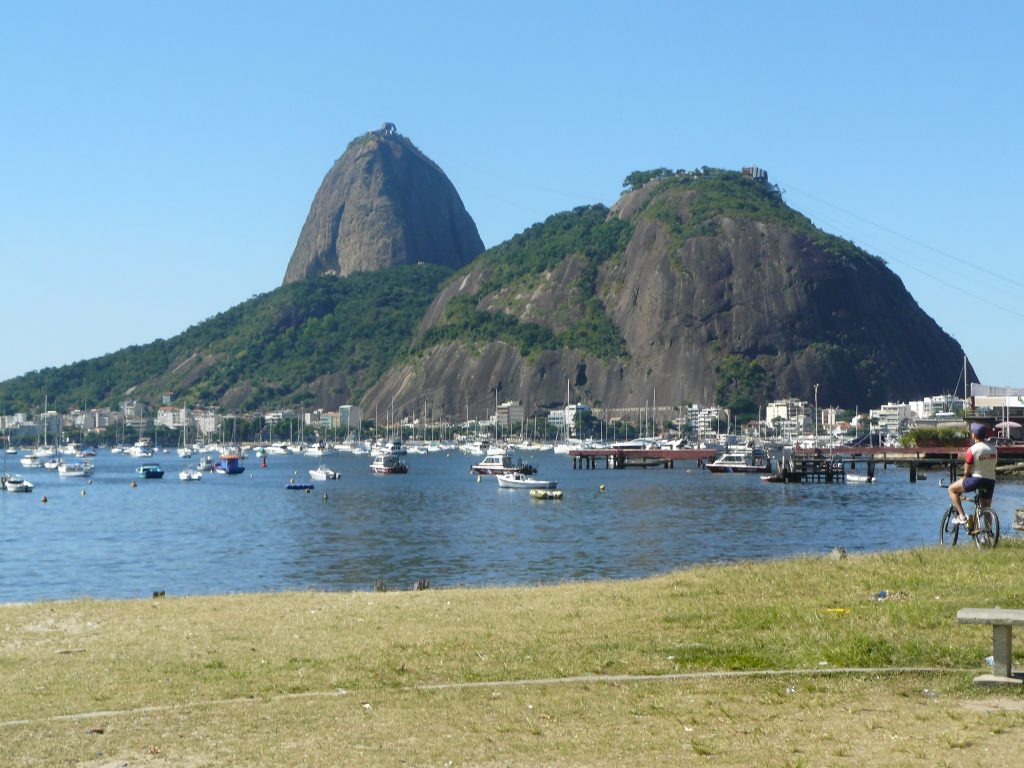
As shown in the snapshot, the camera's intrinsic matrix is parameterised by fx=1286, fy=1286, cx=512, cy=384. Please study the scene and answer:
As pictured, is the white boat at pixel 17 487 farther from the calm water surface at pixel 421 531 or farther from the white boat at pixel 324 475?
the white boat at pixel 324 475

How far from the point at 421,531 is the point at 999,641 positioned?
5750 cm

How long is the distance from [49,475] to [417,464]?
173 ft

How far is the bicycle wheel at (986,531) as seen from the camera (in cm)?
2197

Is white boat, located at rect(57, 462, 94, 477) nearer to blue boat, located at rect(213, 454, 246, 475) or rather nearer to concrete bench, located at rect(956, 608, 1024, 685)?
blue boat, located at rect(213, 454, 246, 475)

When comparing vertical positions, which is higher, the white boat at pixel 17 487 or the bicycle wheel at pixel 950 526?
the bicycle wheel at pixel 950 526

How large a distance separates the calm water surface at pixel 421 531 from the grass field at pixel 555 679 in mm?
20513

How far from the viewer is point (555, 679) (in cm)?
1407

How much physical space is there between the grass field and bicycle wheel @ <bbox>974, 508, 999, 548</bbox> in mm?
318

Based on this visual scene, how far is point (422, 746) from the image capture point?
11.4 m

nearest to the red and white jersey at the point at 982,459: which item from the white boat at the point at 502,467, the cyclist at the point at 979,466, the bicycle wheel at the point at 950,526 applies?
the cyclist at the point at 979,466

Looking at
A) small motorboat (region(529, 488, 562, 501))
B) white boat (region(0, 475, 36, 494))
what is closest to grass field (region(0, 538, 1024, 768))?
small motorboat (region(529, 488, 562, 501))

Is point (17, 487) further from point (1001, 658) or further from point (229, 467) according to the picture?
point (1001, 658)

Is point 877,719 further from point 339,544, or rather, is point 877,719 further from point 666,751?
point 339,544

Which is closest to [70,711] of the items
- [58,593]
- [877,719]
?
[877,719]
